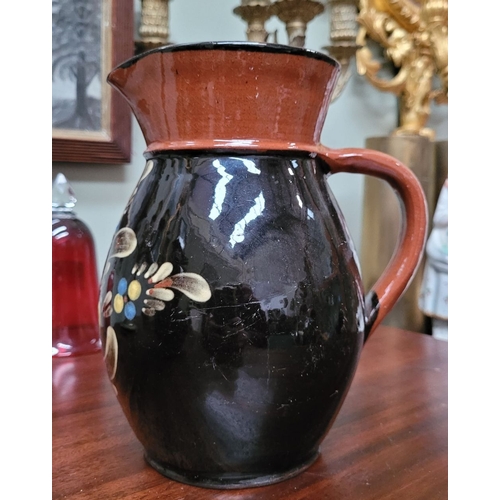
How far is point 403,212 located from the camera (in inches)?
16.0

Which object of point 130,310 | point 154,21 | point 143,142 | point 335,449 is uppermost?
point 154,21

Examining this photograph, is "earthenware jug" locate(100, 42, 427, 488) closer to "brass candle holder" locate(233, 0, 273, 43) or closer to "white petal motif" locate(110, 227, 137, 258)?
"white petal motif" locate(110, 227, 137, 258)

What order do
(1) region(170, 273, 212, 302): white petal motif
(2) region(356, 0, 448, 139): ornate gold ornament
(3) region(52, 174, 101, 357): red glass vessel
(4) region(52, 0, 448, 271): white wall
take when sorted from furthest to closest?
(2) region(356, 0, 448, 139): ornate gold ornament, (4) region(52, 0, 448, 271): white wall, (3) region(52, 174, 101, 357): red glass vessel, (1) region(170, 273, 212, 302): white petal motif

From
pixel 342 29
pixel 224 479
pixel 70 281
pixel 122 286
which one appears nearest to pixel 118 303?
pixel 122 286

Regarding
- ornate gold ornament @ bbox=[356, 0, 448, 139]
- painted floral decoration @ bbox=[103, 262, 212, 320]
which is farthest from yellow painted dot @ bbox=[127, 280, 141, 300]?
ornate gold ornament @ bbox=[356, 0, 448, 139]

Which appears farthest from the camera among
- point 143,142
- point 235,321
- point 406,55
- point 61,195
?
point 406,55

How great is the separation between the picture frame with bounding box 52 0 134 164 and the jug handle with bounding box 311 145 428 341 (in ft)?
1.48

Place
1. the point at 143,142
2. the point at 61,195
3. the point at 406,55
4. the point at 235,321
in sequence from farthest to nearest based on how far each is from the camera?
the point at 406,55 < the point at 143,142 < the point at 61,195 < the point at 235,321

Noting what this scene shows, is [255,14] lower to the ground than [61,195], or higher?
higher

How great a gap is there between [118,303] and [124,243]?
0.12ft

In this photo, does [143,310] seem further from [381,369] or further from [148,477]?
[381,369]

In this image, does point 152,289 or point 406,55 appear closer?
point 152,289

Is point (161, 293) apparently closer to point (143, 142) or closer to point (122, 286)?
point (122, 286)

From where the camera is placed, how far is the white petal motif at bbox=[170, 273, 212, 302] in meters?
0.31
